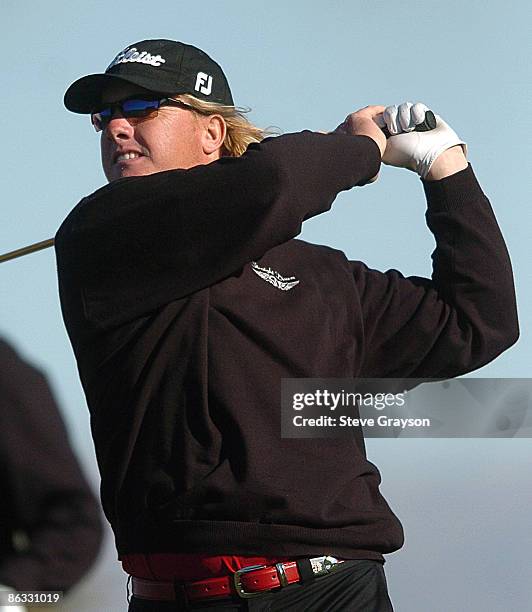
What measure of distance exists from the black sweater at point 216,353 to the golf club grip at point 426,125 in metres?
0.18

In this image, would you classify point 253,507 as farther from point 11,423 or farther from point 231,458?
point 11,423

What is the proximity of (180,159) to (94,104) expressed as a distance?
0.69 feet

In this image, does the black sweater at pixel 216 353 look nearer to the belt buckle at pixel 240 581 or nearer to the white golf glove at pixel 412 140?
the belt buckle at pixel 240 581

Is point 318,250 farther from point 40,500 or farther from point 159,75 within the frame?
point 40,500

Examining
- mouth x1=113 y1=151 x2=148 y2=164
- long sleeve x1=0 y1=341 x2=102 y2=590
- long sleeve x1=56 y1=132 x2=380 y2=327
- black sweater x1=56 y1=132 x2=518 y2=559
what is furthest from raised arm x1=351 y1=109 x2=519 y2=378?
long sleeve x1=0 y1=341 x2=102 y2=590

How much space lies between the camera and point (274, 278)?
89.4 inches

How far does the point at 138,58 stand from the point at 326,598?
113 centimetres

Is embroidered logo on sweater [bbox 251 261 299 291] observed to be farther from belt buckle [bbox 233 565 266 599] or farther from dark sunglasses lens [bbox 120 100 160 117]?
belt buckle [bbox 233 565 266 599]

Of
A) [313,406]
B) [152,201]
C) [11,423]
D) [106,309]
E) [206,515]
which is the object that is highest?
[152,201]

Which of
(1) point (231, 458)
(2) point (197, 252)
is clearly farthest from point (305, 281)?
(1) point (231, 458)

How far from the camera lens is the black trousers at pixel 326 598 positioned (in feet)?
6.75

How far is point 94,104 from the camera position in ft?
7.94

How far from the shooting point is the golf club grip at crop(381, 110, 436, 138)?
2.42 meters

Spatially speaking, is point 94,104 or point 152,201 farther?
point 94,104
